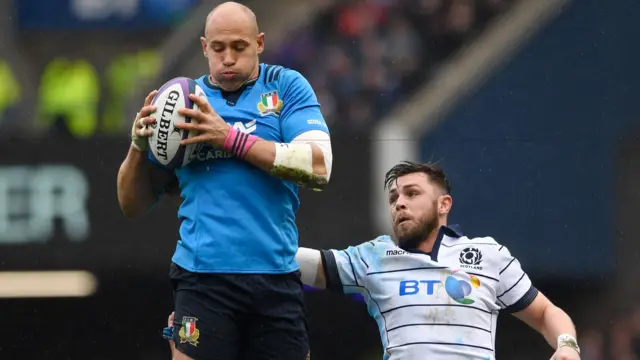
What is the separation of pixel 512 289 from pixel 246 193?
1.02 m

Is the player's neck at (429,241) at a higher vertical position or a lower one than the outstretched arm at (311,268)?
higher

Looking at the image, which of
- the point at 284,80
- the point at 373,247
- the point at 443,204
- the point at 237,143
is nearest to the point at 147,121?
the point at 237,143

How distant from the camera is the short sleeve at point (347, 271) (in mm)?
3387

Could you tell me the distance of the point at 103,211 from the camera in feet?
13.6

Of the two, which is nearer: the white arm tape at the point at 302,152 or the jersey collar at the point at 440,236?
the white arm tape at the point at 302,152

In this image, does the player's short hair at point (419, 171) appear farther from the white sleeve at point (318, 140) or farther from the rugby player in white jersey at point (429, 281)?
the white sleeve at point (318, 140)

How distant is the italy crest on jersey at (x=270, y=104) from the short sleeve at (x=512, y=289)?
93 centimetres

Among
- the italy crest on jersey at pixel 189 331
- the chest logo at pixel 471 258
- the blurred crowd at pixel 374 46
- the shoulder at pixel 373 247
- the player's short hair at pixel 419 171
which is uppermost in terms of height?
the blurred crowd at pixel 374 46

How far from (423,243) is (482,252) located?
0.59 feet

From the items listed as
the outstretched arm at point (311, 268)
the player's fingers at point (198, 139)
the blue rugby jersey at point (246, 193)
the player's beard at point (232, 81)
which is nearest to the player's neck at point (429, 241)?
the outstretched arm at point (311, 268)

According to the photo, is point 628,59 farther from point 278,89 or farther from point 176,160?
point 176,160

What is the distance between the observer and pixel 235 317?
2738 millimetres

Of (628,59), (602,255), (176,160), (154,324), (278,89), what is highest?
(628,59)

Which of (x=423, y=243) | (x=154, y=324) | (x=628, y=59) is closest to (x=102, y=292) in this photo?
(x=154, y=324)
